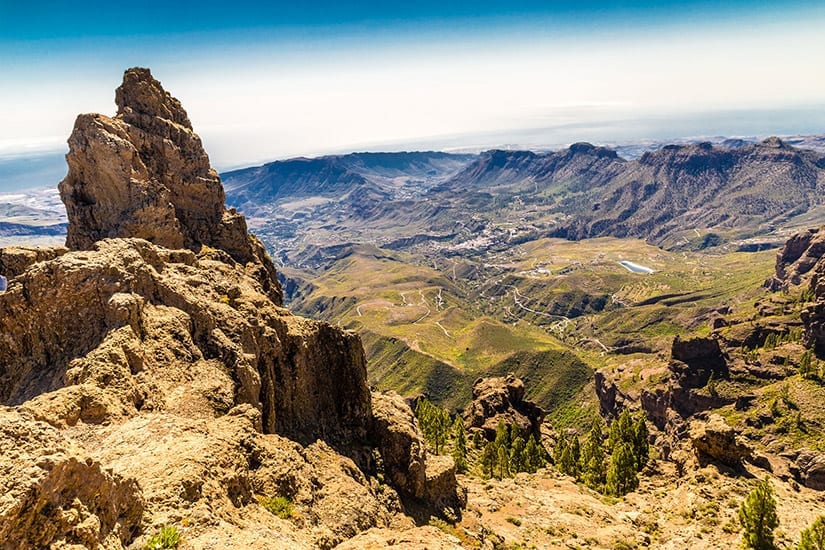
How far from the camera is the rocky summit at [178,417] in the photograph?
2239 cm

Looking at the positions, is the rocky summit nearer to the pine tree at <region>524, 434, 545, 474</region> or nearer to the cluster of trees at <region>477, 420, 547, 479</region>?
the cluster of trees at <region>477, 420, 547, 479</region>

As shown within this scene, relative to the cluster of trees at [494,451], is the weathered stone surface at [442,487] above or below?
above

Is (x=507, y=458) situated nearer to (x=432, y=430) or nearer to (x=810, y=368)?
(x=432, y=430)

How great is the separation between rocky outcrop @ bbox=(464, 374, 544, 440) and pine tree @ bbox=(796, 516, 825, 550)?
82800 mm

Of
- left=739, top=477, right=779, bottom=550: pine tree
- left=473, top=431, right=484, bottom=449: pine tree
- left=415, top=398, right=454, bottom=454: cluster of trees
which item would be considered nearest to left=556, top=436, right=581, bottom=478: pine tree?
left=473, top=431, right=484, bottom=449: pine tree

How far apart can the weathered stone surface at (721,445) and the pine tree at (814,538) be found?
30136 mm

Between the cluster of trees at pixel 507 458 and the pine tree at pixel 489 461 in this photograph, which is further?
the pine tree at pixel 489 461

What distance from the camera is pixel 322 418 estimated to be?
56.7m

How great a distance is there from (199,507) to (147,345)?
1919 cm

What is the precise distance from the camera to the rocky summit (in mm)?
22391

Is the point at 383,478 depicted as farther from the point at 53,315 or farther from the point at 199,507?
the point at 53,315

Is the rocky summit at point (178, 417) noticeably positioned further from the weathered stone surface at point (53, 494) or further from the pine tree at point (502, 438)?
the pine tree at point (502, 438)

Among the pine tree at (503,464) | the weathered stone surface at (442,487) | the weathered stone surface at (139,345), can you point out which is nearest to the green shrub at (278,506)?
the weathered stone surface at (139,345)

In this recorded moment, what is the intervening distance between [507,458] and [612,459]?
912 inches
